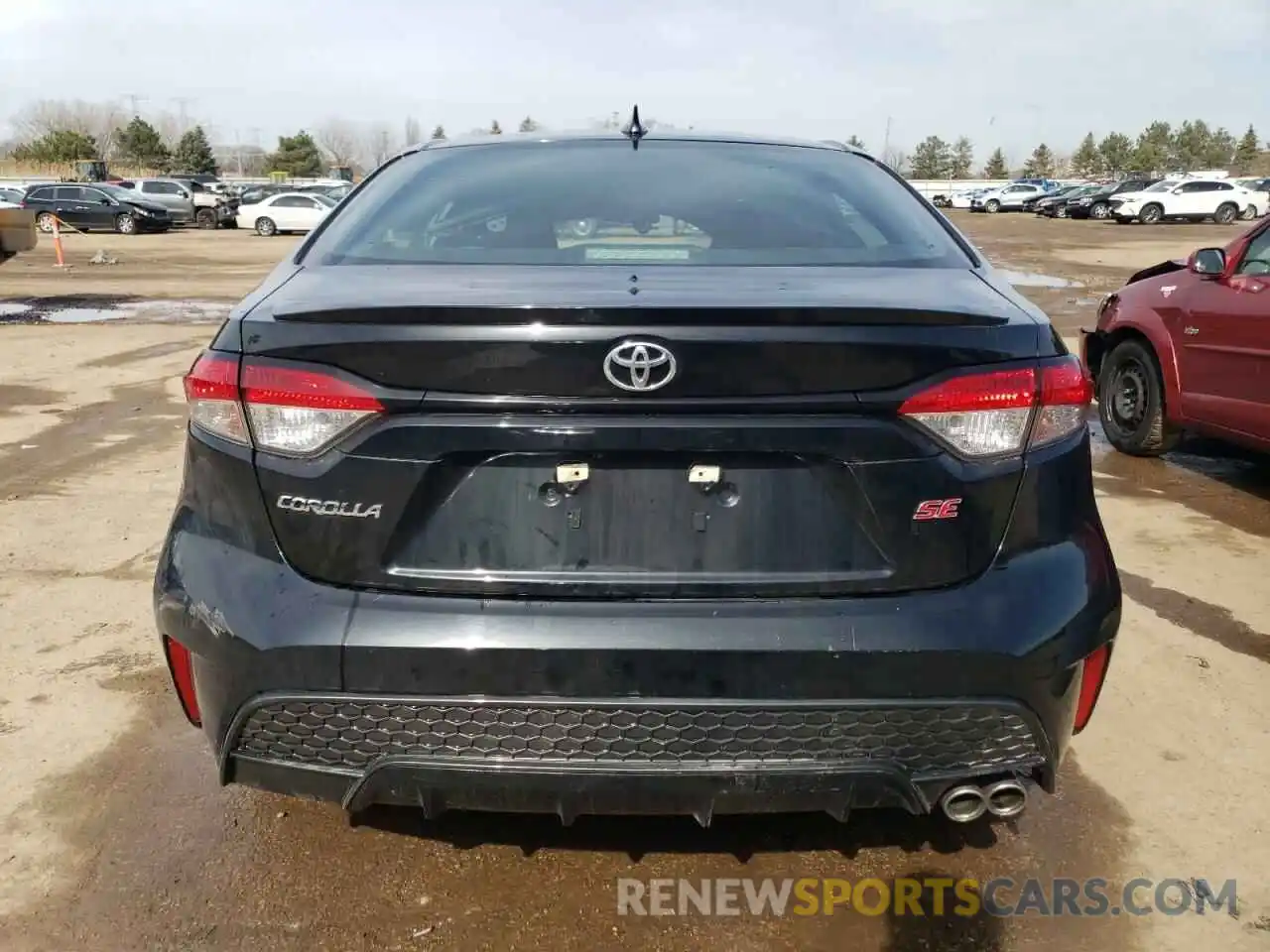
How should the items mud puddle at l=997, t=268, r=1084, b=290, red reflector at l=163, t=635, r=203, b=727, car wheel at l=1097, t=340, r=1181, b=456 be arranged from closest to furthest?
red reflector at l=163, t=635, r=203, b=727 → car wheel at l=1097, t=340, r=1181, b=456 → mud puddle at l=997, t=268, r=1084, b=290

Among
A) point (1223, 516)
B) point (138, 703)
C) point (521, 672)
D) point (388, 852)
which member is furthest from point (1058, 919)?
point (1223, 516)

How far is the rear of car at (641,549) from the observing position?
1.96m

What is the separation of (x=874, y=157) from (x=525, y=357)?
188 centimetres

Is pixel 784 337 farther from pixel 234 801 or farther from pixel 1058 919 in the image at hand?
pixel 234 801

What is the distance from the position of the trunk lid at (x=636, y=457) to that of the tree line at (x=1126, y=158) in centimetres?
10521

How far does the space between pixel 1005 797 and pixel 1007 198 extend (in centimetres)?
6099

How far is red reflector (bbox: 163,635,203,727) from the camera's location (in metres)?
2.19

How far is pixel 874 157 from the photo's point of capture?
3369 mm

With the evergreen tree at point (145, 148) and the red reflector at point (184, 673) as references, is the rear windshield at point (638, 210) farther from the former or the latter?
the evergreen tree at point (145, 148)

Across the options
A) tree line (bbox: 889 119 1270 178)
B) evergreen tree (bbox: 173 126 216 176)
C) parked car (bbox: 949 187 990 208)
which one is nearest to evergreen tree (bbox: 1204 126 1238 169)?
tree line (bbox: 889 119 1270 178)

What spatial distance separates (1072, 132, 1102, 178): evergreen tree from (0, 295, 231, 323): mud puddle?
107228 millimetres

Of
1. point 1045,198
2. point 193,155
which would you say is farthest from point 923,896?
point 193,155

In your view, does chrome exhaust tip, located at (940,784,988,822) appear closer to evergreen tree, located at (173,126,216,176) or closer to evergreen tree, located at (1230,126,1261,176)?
evergreen tree, located at (173,126,216,176)

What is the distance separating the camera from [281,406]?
6.63 feet
